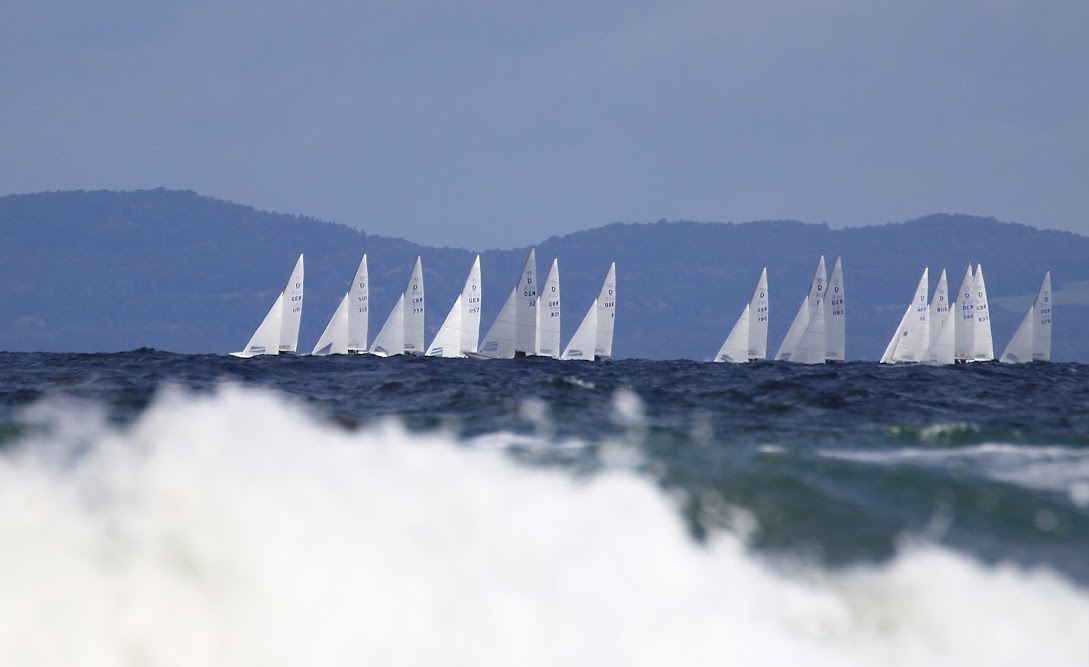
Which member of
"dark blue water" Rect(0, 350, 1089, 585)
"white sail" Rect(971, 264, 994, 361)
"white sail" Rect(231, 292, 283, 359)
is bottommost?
"dark blue water" Rect(0, 350, 1089, 585)

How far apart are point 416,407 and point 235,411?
5864 millimetres

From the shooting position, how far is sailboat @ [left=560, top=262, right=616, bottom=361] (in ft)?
341

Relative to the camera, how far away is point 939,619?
13.5m

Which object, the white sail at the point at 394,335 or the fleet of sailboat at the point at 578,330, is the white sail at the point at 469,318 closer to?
the fleet of sailboat at the point at 578,330

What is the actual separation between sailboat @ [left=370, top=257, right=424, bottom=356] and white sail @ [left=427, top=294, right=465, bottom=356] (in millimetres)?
2152

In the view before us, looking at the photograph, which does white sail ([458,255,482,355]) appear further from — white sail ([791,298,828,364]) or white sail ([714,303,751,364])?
white sail ([791,298,828,364])

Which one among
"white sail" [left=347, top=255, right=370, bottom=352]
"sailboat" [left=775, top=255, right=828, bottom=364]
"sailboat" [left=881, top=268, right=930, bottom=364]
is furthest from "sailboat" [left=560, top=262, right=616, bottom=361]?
"sailboat" [left=881, top=268, right=930, bottom=364]

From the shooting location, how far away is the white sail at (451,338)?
343 ft

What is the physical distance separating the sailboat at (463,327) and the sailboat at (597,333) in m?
7.48

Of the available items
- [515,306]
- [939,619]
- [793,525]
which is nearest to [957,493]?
[793,525]

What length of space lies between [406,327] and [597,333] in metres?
15.2

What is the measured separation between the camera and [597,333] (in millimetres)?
105125

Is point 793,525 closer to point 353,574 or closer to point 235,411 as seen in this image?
point 353,574

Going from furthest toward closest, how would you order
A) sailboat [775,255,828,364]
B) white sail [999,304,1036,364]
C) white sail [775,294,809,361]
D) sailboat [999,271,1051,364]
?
sailboat [999,271,1051,364] < white sail [999,304,1036,364] < white sail [775,294,809,361] < sailboat [775,255,828,364]
